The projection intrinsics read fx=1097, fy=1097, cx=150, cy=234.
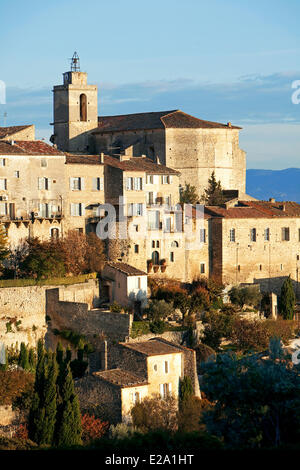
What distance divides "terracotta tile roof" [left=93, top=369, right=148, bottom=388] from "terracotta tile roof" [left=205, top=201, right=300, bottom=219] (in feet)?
54.4

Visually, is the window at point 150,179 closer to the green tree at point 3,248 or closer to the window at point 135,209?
the window at point 135,209

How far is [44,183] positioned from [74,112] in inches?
517

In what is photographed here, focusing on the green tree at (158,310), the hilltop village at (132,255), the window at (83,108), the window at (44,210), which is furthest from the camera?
the window at (83,108)

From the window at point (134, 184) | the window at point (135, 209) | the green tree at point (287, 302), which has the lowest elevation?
the green tree at point (287, 302)

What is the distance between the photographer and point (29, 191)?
53000mm

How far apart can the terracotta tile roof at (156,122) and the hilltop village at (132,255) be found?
108 millimetres

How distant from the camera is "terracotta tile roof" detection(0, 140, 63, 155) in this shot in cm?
5259

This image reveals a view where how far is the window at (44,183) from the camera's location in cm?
5334

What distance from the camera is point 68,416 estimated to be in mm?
40406

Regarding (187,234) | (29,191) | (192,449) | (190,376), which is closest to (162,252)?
(187,234)

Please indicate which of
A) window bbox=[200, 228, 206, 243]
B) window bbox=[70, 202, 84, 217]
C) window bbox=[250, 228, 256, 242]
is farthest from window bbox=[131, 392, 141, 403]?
window bbox=[250, 228, 256, 242]

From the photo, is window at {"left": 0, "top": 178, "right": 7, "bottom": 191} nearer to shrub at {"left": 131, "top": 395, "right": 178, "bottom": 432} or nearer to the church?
the church

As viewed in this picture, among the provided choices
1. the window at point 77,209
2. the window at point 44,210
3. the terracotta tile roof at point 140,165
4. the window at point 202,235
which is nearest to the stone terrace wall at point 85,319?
the window at point 44,210
